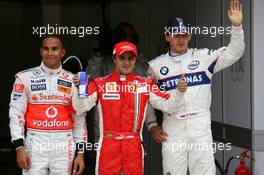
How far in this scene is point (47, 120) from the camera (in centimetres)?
355

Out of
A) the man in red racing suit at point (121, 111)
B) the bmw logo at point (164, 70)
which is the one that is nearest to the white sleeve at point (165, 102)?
the man in red racing suit at point (121, 111)

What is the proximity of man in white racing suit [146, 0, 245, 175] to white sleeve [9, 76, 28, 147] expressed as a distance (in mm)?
988

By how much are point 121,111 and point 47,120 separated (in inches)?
20.4

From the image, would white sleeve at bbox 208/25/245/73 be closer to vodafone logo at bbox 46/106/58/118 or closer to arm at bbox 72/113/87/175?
arm at bbox 72/113/87/175

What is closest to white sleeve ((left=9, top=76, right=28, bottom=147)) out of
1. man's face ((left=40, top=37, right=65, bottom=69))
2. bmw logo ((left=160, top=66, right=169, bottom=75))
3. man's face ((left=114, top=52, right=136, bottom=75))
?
man's face ((left=40, top=37, right=65, bottom=69))

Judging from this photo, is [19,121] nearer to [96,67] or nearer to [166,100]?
[166,100]

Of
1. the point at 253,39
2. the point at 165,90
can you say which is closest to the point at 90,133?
the point at 165,90

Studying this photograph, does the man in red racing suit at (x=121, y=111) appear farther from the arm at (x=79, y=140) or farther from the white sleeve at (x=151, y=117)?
the white sleeve at (x=151, y=117)

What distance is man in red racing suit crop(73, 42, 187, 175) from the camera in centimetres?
354

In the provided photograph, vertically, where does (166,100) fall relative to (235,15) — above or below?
below

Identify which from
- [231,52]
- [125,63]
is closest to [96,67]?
[125,63]

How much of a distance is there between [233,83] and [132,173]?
4.97 feet

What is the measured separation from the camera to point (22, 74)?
365cm

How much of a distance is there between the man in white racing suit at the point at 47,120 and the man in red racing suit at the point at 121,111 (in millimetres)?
163
